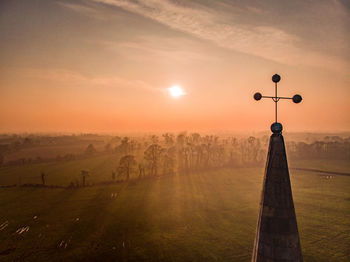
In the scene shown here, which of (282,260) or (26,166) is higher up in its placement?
(282,260)

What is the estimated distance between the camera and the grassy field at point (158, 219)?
31989mm

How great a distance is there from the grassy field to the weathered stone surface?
92.3 ft

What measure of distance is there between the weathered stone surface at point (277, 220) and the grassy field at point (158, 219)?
28126 millimetres

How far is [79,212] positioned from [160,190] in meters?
23.6

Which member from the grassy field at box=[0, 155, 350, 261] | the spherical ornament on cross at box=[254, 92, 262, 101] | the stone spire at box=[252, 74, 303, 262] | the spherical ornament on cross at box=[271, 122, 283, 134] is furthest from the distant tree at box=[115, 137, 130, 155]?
the stone spire at box=[252, 74, 303, 262]

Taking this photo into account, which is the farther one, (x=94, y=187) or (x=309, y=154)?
(x=309, y=154)

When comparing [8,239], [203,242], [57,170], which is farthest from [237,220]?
[57,170]

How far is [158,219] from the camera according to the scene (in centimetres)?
4531

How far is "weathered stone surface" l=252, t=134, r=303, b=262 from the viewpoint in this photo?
5805 mm

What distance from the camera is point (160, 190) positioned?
6456 centimetres

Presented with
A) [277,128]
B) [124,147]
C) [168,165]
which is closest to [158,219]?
[168,165]

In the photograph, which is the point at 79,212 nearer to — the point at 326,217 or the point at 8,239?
the point at 8,239

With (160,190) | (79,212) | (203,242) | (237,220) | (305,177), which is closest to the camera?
(203,242)

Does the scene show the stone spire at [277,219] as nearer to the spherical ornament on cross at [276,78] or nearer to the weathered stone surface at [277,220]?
the weathered stone surface at [277,220]
